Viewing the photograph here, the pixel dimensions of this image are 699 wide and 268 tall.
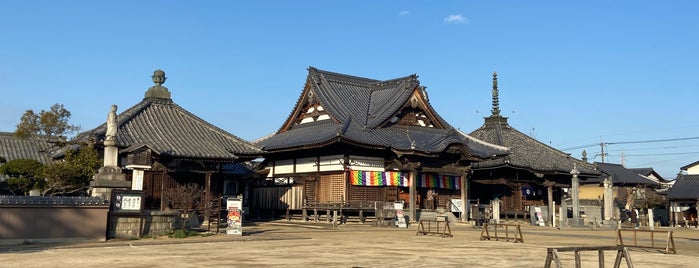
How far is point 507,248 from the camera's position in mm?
19812

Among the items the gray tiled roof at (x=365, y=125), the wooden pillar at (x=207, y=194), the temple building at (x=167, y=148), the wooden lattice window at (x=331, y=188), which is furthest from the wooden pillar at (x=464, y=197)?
the wooden pillar at (x=207, y=194)

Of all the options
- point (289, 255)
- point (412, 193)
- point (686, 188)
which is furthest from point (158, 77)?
point (686, 188)

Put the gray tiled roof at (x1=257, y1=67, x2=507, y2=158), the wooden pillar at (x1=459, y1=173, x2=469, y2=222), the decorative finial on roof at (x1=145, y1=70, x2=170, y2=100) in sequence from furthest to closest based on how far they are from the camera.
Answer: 1. the wooden pillar at (x1=459, y1=173, x2=469, y2=222)
2. the gray tiled roof at (x1=257, y1=67, x2=507, y2=158)
3. the decorative finial on roof at (x1=145, y1=70, x2=170, y2=100)

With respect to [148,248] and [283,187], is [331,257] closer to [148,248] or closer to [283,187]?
[148,248]

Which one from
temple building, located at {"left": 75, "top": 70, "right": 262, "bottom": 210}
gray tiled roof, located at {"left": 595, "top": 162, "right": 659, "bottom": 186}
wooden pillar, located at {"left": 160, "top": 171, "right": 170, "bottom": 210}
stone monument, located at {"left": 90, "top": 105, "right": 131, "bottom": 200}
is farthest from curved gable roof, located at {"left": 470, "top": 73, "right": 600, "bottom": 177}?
stone monument, located at {"left": 90, "top": 105, "right": 131, "bottom": 200}

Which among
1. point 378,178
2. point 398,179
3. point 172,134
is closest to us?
point 172,134

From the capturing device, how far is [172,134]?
33.2m

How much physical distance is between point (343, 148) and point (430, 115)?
1011 centimetres

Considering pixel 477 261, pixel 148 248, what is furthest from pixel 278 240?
pixel 477 261

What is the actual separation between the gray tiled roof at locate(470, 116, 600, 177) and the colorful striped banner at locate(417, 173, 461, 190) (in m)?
4.73

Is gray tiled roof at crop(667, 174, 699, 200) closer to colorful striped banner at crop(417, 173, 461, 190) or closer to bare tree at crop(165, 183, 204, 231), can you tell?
colorful striped banner at crop(417, 173, 461, 190)

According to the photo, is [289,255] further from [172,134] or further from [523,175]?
[523,175]

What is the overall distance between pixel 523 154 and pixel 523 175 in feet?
7.94

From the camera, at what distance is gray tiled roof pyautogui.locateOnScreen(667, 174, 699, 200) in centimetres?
5241
